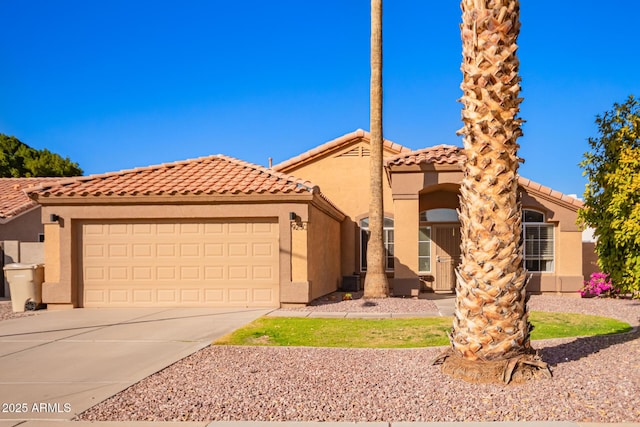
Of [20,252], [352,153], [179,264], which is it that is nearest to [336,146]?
[352,153]

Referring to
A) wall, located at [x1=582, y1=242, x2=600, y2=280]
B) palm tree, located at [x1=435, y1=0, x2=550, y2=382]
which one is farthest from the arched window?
palm tree, located at [x1=435, y1=0, x2=550, y2=382]

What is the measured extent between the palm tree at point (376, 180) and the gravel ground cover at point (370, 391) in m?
7.59

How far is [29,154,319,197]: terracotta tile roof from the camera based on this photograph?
1366 centimetres

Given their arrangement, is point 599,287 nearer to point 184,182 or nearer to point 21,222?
point 184,182

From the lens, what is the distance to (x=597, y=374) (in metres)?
6.13

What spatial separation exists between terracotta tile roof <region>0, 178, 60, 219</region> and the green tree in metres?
→ 14.1

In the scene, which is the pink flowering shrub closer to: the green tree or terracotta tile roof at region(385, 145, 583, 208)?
terracotta tile roof at region(385, 145, 583, 208)

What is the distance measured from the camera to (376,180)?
624 inches

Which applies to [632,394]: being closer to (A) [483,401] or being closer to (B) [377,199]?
(A) [483,401]

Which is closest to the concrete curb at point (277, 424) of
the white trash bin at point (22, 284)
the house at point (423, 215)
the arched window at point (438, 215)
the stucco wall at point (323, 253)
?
the stucco wall at point (323, 253)

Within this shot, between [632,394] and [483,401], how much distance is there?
151 cm

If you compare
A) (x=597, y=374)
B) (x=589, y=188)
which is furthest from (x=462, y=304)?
(x=589, y=188)

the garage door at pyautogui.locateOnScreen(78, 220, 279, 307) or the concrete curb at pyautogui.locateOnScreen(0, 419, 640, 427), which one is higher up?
the garage door at pyautogui.locateOnScreen(78, 220, 279, 307)

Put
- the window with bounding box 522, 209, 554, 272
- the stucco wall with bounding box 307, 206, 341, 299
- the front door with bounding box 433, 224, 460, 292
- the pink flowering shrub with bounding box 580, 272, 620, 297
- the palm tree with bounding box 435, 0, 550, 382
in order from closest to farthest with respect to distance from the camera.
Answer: the palm tree with bounding box 435, 0, 550, 382, the stucco wall with bounding box 307, 206, 341, 299, the pink flowering shrub with bounding box 580, 272, 620, 297, the window with bounding box 522, 209, 554, 272, the front door with bounding box 433, 224, 460, 292
